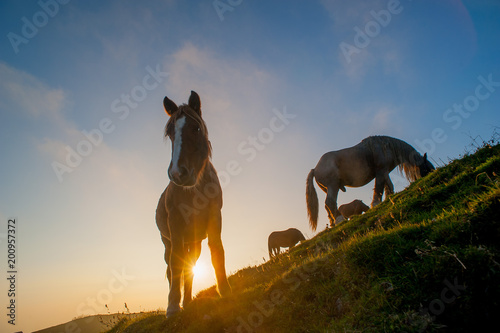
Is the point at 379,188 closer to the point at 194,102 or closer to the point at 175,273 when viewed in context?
the point at 194,102

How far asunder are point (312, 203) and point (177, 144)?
9.81 meters

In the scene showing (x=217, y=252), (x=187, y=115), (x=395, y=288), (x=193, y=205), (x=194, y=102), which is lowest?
(x=395, y=288)

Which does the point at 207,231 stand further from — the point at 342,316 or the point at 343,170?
the point at 343,170

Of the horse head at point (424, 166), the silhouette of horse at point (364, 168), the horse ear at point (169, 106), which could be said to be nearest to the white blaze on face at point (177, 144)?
the horse ear at point (169, 106)

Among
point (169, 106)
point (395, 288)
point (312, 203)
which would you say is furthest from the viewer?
point (312, 203)

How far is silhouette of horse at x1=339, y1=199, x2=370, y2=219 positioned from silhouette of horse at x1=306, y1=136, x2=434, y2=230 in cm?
873

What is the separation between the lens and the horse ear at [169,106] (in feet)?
17.7

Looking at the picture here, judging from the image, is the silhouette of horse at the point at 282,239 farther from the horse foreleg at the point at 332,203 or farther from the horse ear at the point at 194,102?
the horse ear at the point at 194,102

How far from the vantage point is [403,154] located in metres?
11.9

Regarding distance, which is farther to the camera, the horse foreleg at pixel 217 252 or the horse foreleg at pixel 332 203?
the horse foreleg at pixel 332 203

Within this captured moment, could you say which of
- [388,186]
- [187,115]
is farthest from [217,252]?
[388,186]

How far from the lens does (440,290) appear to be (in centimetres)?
229

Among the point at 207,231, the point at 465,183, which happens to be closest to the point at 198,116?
the point at 207,231

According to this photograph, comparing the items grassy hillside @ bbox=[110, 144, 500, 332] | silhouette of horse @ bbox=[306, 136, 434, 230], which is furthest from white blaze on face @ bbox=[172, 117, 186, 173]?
silhouette of horse @ bbox=[306, 136, 434, 230]
